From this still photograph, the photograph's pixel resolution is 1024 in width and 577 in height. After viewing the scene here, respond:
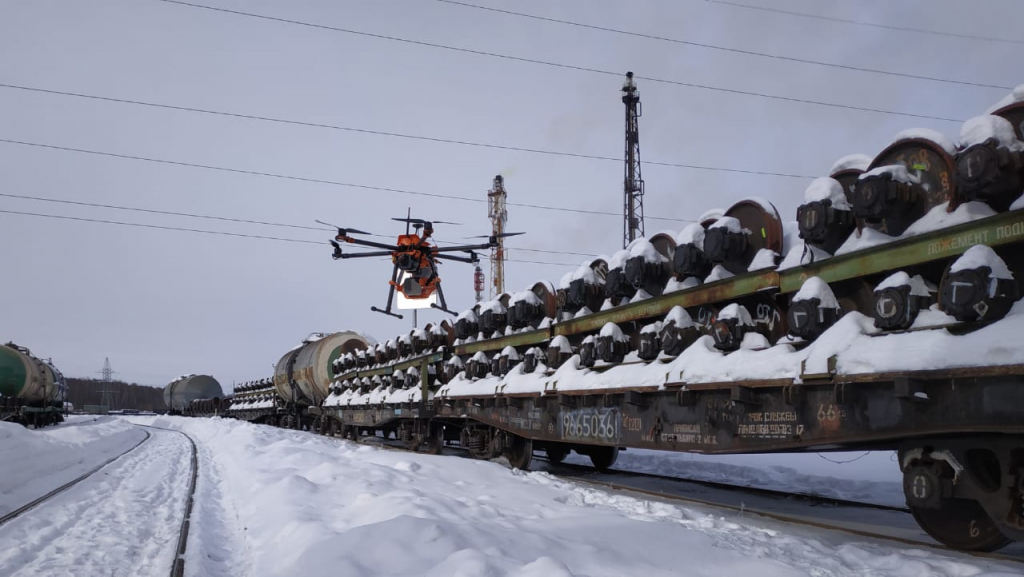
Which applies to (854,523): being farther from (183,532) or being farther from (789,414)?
(183,532)

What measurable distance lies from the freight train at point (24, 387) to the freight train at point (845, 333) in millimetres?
31279

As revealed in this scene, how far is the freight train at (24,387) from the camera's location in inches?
1191

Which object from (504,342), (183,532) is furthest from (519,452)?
(183,532)

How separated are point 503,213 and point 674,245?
1396 inches

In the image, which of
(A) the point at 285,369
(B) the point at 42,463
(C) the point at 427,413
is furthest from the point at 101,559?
(A) the point at 285,369

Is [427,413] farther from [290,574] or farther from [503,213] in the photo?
[503,213]

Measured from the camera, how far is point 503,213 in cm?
4378

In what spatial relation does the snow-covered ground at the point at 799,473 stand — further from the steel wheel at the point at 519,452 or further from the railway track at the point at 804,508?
the steel wheel at the point at 519,452

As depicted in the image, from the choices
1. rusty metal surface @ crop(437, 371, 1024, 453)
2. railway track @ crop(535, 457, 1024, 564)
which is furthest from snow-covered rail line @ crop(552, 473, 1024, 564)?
rusty metal surface @ crop(437, 371, 1024, 453)

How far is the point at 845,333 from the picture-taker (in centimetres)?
565

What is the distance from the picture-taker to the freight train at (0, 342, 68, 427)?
30264 millimetres

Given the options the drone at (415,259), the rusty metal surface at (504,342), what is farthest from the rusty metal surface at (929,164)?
the drone at (415,259)

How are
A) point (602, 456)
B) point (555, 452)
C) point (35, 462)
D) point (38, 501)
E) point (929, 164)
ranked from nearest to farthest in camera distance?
1. point (929, 164)
2. point (38, 501)
3. point (602, 456)
4. point (555, 452)
5. point (35, 462)

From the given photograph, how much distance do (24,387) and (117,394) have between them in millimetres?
110376
